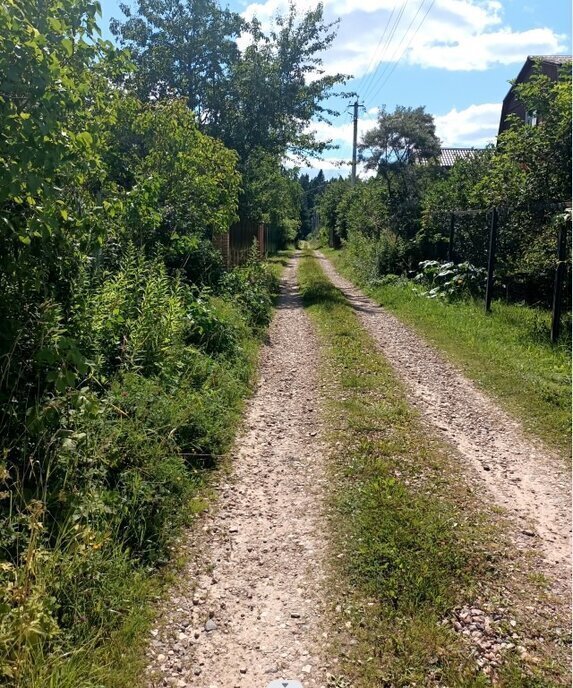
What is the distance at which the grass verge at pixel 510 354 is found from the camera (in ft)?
18.9

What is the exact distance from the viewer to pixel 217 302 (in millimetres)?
9125

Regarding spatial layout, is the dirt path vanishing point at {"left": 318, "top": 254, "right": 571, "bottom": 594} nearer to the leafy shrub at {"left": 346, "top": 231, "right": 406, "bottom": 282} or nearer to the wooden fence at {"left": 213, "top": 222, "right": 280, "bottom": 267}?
the wooden fence at {"left": 213, "top": 222, "right": 280, "bottom": 267}

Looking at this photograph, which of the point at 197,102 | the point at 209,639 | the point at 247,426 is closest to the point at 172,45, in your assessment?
the point at 197,102

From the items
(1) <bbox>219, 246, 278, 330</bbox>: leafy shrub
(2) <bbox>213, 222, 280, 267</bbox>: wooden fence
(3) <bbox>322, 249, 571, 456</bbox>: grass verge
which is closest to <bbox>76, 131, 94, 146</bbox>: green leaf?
(3) <bbox>322, 249, 571, 456</bbox>: grass verge

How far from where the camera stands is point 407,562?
128 inches

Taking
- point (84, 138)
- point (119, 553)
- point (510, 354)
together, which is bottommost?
point (119, 553)

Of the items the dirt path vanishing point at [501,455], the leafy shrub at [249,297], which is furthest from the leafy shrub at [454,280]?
the dirt path vanishing point at [501,455]

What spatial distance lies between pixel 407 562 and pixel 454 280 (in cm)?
1078

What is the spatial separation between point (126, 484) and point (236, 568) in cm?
94

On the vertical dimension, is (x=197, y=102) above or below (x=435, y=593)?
above

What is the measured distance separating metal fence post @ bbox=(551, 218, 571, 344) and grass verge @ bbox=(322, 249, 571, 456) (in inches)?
10.6

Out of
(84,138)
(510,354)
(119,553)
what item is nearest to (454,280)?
(510,354)

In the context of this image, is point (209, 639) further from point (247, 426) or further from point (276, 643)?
point (247, 426)

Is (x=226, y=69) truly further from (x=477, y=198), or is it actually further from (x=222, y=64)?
(x=477, y=198)
